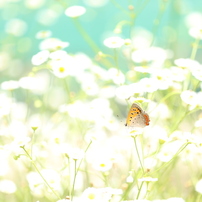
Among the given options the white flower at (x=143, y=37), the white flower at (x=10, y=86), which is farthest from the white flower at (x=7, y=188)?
the white flower at (x=143, y=37)

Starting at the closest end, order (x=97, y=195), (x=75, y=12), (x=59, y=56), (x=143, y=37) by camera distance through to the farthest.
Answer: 1. (x=97, y=195)
2. (x=59, y=56)
3. (x=75, y=12)
4. (x=143, y=37)

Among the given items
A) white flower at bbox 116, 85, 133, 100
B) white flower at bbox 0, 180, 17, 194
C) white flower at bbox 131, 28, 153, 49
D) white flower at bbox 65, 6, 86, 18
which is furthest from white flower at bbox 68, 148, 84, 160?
white flower at bbox 131, 28, 153, 49

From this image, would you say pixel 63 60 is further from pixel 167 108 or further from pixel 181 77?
pixel 167 108

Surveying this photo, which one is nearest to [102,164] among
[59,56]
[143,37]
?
[59,56]

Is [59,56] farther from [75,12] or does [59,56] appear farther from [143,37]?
[143,37]

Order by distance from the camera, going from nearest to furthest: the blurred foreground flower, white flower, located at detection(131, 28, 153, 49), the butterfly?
the blurred foreground flower < the butterfly < white flower, located at detection(131, 28, 153, 49)

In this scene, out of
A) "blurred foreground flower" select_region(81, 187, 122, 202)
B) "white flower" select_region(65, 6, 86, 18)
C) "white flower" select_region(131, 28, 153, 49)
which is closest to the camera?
"blurred foreground flower" select_region(81, 187, 122, 202)

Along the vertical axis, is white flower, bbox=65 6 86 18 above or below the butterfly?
above

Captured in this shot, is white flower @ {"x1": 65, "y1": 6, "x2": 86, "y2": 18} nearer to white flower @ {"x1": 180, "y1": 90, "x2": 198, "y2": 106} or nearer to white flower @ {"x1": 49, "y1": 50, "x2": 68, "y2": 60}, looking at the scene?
white flower @ {"x1": 49, "y1": 50, "x2": 68, "y2": 60}

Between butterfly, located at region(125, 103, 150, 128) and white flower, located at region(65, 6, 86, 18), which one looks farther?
white flower, located at region(65, 6, 86, 18)
